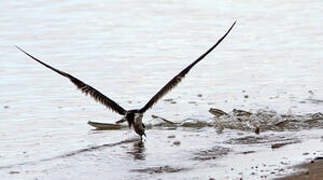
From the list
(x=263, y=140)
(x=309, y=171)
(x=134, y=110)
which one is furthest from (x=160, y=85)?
(x=309, y=171)

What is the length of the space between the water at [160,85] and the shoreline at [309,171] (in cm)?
22

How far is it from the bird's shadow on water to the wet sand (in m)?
2.30

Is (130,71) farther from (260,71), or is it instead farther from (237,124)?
(237,124)

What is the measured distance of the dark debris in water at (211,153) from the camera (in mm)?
9970

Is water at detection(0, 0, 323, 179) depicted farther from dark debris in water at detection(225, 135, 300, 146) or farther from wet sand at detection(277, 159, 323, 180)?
wet sand at detection(277, 159, 323, 180)

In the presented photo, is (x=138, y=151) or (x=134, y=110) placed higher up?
(x=134, y=110)

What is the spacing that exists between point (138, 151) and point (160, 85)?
12.0ft

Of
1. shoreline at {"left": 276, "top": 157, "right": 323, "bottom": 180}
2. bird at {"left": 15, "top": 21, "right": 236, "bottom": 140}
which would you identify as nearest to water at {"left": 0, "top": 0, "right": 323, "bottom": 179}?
shoreline at {"left": 276, "top": 157, "right": 323, "bottom": 180}

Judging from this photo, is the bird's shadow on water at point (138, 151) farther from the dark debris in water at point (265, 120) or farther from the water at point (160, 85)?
the dark debris in water at point (265, 120)

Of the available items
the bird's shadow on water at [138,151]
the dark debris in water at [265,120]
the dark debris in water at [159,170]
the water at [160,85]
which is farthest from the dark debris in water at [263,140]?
the dark debris in water at [159,170]

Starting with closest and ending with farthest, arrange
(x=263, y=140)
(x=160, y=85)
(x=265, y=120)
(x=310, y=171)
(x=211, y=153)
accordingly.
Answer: (x=310, y=171) → (x=211, y=153) → (x=263, y=140) → (x=265, y=120) → (x=160, y=85)

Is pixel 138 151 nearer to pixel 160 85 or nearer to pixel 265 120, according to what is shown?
pixel 265 120

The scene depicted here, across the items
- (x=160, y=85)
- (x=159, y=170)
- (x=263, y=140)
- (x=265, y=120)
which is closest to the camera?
(x=159, y=170)

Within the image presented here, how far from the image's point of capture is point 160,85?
1413 centimetres
